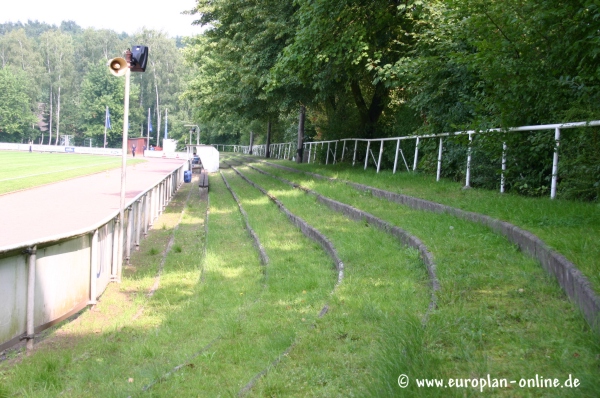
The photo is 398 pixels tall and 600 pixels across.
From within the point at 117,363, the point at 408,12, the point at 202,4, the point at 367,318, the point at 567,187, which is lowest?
the point at 117,363

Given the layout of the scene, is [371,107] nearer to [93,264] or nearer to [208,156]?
[208,156]

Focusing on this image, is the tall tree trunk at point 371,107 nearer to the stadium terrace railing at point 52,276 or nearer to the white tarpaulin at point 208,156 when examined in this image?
the stadium terrace railing at point 52,276

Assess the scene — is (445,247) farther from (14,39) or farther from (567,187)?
(14,39)

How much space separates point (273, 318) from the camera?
650 cm

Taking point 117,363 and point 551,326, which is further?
point 117,363

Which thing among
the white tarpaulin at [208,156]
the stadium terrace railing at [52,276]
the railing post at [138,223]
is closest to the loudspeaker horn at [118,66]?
the stadium terrace railing at [52,276]

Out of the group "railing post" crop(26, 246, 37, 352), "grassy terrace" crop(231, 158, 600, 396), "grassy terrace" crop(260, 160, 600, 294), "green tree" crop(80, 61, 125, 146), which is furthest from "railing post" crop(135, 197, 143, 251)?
"green tree" crop(80, 61, 125, 146)

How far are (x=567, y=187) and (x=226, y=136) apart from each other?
9576cm

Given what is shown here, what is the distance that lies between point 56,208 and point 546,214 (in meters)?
15.2

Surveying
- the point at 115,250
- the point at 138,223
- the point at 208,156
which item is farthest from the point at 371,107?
the point at 208,156

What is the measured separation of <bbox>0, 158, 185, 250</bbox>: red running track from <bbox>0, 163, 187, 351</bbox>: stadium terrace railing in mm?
895

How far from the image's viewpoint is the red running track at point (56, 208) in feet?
44.8

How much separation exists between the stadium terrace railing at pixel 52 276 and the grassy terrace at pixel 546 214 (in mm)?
5379

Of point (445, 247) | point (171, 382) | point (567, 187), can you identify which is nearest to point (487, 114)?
point (567, 187)
